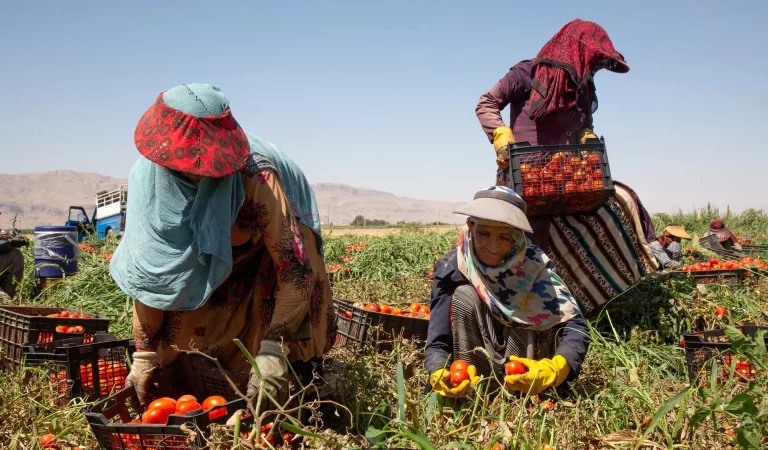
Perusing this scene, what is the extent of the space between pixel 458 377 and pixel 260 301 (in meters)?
0.84

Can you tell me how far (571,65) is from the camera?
3.91m

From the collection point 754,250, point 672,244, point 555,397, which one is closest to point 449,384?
point 555,397

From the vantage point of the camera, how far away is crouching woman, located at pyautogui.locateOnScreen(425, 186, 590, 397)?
264cm

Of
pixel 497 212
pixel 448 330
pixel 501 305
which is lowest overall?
pixel 448 330

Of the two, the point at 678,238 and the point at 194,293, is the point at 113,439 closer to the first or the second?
the point at 194,293

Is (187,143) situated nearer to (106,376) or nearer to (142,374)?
(142,374)

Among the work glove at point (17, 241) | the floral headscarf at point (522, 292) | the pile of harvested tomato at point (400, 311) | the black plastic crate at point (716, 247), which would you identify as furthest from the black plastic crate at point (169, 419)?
the black plastic crate at point (716, 247)

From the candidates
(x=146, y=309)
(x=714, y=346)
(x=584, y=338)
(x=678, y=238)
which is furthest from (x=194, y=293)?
(x=678, y=238)

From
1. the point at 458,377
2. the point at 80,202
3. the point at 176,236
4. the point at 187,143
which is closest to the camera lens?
the point at 187,143

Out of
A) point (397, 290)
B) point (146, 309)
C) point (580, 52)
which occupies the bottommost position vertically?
point (397, 290)

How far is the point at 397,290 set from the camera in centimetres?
539

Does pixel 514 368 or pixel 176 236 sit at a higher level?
pixel 176 236

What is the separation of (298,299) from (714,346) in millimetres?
1720

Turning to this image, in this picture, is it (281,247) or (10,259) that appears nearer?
(281,247)
